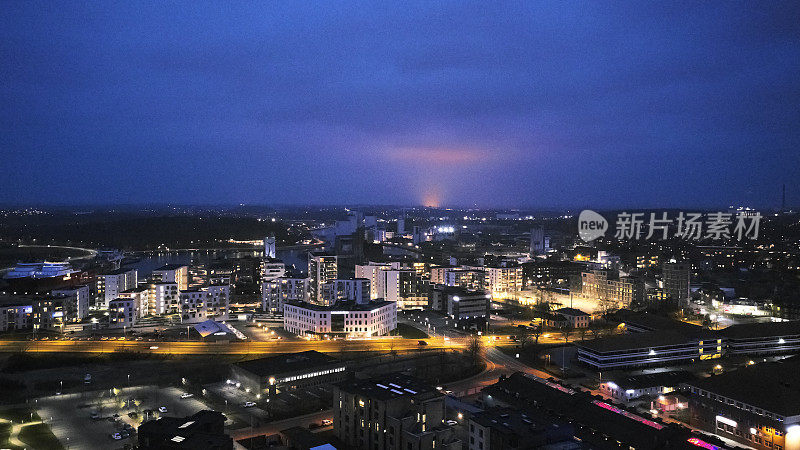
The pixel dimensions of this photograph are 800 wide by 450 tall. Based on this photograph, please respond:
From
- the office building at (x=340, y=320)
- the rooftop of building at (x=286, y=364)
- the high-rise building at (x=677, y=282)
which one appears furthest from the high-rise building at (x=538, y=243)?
the rooftop of building at (x=286, y=364)

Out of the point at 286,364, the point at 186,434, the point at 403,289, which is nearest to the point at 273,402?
the point at 286,364

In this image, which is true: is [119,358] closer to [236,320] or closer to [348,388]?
[236,320]

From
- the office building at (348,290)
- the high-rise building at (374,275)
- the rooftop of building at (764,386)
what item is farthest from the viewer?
the high-rise building at (374,275)

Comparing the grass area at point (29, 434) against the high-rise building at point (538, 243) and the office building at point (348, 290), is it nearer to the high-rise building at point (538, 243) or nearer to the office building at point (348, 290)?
the office building at point (348, 290)

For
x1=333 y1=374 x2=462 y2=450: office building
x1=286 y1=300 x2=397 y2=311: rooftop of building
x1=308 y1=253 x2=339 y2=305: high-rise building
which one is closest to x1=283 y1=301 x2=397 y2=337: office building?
x1=286 y1=300 x2=397 y2=311: rooftop of building

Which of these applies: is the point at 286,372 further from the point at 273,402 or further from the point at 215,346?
the point at 215,346

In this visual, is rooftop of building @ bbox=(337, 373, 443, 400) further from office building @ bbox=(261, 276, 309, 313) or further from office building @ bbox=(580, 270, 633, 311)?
office building @ bbox=(580, 270, 633, 311)
